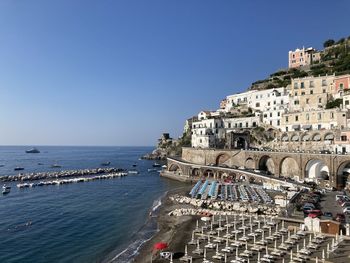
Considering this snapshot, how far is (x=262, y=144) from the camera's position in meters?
77.1

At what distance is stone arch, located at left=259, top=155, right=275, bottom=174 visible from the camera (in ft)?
217

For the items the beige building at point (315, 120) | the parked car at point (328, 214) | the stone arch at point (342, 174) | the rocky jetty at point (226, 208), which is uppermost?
the beige building at point (315, 120)

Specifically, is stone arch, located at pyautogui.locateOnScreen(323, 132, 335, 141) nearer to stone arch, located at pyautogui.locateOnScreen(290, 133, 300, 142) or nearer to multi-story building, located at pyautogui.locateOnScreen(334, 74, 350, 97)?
stone arch, located at pyautogui.locateOnScreen(290, 133, 300, 142)

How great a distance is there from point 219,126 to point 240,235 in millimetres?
61393

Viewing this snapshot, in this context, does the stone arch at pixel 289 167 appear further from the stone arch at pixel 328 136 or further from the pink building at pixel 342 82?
the pink building at pixel 342 82

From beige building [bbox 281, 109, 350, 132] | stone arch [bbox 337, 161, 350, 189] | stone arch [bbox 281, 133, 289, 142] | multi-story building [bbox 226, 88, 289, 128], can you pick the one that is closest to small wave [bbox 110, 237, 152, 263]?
stone arch [bbox 337, 161, 350, 189]

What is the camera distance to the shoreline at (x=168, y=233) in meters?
28.2

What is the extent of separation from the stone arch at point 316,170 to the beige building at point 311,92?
19.9 metres

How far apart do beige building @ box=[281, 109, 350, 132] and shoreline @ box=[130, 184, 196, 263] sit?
38.5 metres

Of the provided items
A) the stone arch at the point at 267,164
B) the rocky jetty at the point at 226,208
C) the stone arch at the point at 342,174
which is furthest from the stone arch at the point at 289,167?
the rocky jetty at the point at 226,208

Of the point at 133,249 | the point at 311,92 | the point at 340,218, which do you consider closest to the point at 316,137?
the point at 311,92

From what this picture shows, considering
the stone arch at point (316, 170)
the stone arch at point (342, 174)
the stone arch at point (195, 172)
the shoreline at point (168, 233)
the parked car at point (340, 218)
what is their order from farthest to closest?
the stone arch at point (195, 172), the stone arch at point (316, 170), the stone arch at point (342, 174), the parked car at point (340, 218), the shoreline at point (168, 233)

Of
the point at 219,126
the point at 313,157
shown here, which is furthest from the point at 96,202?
the point at 219,126

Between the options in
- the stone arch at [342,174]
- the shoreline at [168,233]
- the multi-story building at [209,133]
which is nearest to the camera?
the shoreline at [168,233]
